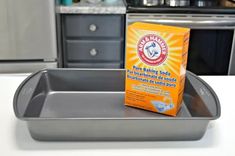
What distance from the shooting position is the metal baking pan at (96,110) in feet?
2.52

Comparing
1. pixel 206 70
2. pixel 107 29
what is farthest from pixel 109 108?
pixel 206 70

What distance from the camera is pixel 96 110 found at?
0.92m

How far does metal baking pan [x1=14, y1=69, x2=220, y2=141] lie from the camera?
0.77 meters

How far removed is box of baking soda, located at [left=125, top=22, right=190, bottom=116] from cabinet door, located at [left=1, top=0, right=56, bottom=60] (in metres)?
1.18

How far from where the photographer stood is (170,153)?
783mm

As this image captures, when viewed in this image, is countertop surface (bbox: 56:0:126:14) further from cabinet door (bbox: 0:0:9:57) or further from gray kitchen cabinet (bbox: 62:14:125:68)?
cabinet door (bbox: 0:0:9:57)

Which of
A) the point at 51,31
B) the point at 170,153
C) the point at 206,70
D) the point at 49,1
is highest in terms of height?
the point at 49,1

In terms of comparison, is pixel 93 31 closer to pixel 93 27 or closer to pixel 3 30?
pixel 93 27

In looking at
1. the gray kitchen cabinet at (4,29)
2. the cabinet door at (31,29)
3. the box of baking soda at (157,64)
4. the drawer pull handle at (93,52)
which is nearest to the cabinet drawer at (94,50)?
the drawer pull handle at (93,52)

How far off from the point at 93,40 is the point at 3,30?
1.82ft

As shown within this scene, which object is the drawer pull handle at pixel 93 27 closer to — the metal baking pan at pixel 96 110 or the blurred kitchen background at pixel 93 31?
the blurred kitchen background at pixel 93 31

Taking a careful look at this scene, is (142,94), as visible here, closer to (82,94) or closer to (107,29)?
(82,94)

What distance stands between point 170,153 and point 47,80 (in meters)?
0.44

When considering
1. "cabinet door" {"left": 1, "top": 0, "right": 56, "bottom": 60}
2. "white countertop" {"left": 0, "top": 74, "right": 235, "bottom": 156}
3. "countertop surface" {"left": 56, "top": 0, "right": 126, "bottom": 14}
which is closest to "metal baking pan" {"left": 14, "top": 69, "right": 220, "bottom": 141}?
"white countertop" {"left": 0, "top": 74, "right": 235, "bottom": 156}
